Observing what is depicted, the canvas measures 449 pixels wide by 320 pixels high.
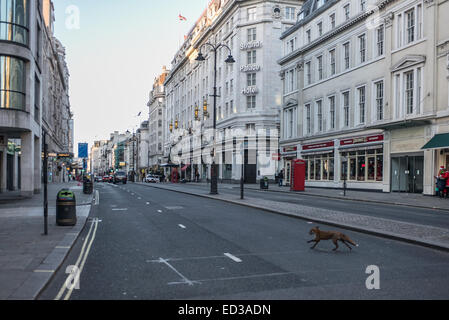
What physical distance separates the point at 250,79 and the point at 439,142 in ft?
123

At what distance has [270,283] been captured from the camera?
6820mm

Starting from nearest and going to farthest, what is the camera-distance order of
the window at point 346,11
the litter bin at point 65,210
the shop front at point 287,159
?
1. the litter bin at point 65,210
2. the window at point 346,11
3. the shop front at point 287,159

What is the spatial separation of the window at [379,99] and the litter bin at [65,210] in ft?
89.8

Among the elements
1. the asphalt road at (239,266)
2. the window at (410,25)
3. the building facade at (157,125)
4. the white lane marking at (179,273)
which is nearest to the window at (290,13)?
the window at (410,25)

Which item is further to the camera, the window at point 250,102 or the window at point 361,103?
the window at point 250,102

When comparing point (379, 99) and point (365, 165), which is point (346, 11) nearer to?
point (379, 99)

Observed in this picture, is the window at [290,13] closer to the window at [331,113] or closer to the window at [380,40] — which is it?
the window at [331,113]

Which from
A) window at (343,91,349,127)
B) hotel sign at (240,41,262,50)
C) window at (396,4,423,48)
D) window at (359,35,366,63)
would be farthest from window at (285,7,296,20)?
window at (396,4,423,48)

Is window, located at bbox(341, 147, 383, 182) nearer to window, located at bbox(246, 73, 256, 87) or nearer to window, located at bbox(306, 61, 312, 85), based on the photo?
window, located at bbox(306, 61, 312, 85)

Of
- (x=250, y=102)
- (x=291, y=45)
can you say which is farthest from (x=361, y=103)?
(x=250, y=102)

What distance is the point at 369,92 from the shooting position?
36.4 m

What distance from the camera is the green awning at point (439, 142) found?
27.2 m
